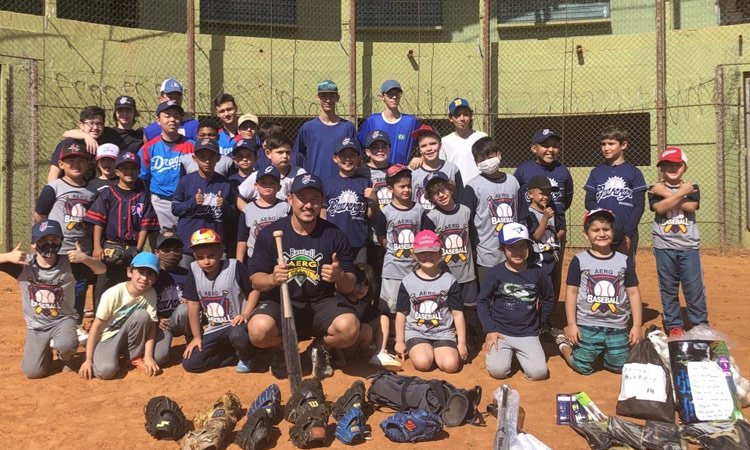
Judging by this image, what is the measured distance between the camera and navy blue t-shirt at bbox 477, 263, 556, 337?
5840mm

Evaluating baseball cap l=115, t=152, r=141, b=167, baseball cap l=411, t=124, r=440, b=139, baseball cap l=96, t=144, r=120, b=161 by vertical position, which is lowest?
baseball cap l=115, t=152, r=141, b=167

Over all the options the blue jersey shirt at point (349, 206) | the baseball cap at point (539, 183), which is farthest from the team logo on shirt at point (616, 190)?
the blue jersey shirt at point (349, 206)

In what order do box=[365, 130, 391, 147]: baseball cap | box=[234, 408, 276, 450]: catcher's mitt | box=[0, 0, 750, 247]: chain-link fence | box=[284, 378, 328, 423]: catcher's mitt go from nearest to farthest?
box=[234, 408, 276, 450]: catcher's mitt
box=[284, 378, 328, 423]: catcher's mitt
box=[365, 130, 391, 147]: baseball cap
box=[0, 0, 750, 247]: chain-link fence

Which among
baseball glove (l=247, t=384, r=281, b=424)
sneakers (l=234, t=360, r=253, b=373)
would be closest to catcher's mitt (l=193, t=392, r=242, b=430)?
baseball glove (l=247, t=384, r=281, b=424)

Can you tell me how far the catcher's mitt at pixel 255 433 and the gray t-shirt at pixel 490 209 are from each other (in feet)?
9.35

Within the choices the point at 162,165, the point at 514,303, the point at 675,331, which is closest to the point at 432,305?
the point at 514,303

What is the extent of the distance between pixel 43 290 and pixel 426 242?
3.21 meters

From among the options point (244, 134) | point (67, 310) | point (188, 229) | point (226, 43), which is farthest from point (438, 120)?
point (67, 310)

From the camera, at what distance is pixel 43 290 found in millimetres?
5750

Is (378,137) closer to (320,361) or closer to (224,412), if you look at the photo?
(320,361)

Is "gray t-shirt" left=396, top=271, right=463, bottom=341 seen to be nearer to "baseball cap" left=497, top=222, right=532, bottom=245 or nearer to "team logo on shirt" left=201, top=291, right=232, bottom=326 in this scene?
"baseball cap" left=497, top=222, right=532, bottom=245

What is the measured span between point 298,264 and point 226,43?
917 cm

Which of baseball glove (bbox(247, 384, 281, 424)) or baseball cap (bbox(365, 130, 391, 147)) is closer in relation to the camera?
baseball glove (bbox(247, 384, 281, 424))

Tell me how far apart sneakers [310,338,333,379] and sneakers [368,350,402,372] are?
385 mm
